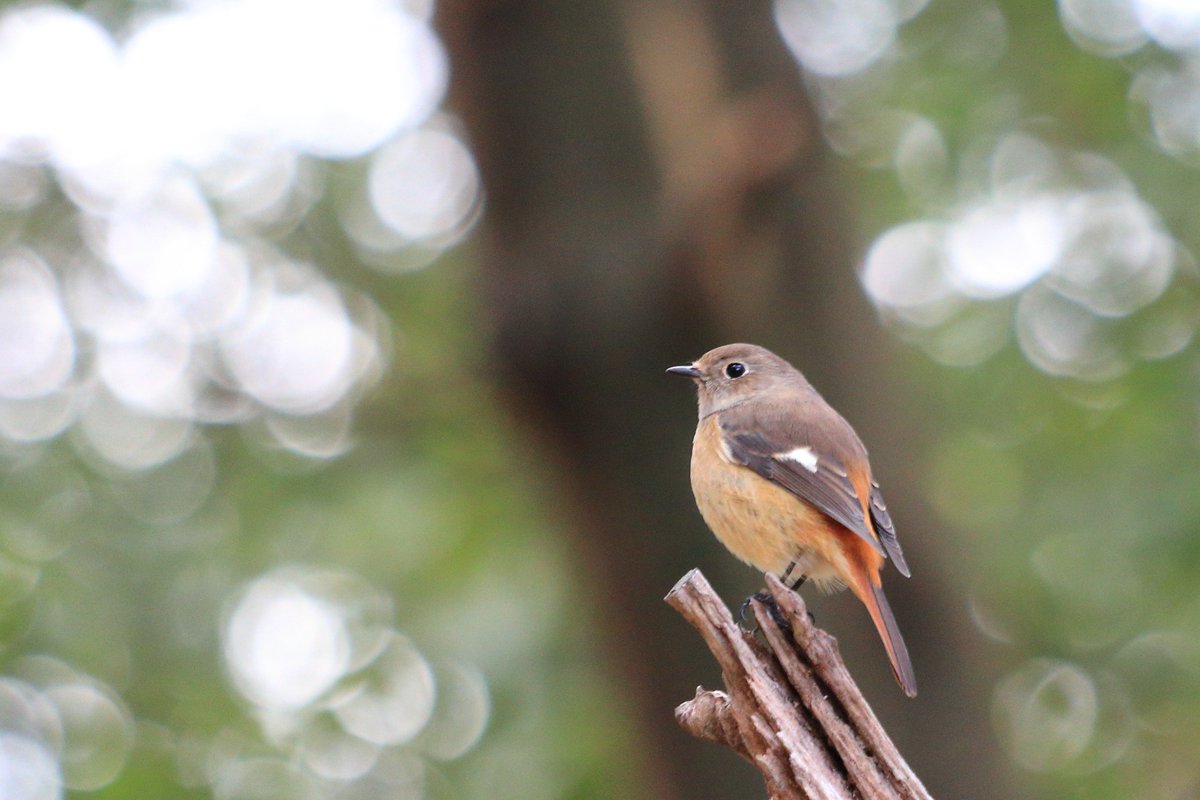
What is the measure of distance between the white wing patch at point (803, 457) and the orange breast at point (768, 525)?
117 mm

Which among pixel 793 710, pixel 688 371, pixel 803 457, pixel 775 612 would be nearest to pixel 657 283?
pixel 688 371

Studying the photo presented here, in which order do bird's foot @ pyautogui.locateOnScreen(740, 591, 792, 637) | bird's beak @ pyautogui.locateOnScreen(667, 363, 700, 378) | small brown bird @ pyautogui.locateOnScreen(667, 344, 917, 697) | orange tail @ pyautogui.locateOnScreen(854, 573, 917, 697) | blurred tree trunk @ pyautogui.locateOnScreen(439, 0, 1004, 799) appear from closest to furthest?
bird's foot @ pyautogui.locateOnScreen(740, 591, 792, 637) < orange tail @ pyautogui.locateOnScreen(854, 573, 917, 697) < small brown bird @ pyautogui.locateOnScreen(667, 344, 917, 697) < bird's beak @ pyautogui.locateOnScreen(667, 363, 700, 378) < blurred tree trunk @ pyautogui.locateOnScreen(439, 0, 1004, 799)

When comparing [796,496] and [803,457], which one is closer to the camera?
[796,496]

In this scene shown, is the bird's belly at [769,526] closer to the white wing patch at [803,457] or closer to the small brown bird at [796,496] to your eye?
the small brown bird at [796,496]

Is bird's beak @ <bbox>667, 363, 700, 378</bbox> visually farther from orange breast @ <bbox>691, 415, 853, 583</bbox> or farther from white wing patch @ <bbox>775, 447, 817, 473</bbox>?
white wing patch @ <bbox>775, 447, 817, 473</bbox>

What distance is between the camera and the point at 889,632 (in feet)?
12.3

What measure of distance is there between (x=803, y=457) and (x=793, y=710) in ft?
4.99

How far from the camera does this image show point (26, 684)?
7551 mm

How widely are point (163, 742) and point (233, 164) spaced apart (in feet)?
12.9

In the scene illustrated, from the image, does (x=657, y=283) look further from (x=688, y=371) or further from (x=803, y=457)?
(x=803, y=457)

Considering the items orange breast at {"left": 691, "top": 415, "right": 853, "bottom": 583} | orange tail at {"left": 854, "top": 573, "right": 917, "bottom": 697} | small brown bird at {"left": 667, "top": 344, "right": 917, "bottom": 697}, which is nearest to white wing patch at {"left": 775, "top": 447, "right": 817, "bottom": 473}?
small brown bird at {"left": 667, "top": 344, "right": 917, "bottom": 697}

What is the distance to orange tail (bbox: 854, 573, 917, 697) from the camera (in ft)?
11.6

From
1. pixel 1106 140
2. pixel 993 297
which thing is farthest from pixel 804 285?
pixel 1106 140

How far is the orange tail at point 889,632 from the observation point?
353 cm
